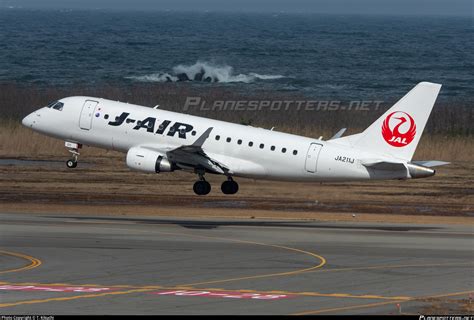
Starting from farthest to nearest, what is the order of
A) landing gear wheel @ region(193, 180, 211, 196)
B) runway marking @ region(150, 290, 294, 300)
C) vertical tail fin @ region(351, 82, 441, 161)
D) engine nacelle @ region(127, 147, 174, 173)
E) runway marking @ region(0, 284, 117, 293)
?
landing gear wheel @ region(193, 180, 211, 196) → engine nacelle @ region(127, 147, 174, 173) → vertical tail fin @ region(351, 82, 441, 161) → runway marking @ region(0, 284, 117, 293) → runway marking @ region(150, 290, 294, 300)

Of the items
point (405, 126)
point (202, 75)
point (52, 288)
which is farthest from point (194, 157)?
point (202, 75)

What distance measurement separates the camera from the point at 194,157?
59.9 meters

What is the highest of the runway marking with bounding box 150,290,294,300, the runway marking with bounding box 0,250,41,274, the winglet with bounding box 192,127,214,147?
the winglet with bounding box 192,127,214,147

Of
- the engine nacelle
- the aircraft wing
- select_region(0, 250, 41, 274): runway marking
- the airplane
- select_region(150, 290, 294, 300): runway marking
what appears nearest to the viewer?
select_region(150, 290, 294, 300): runway marking

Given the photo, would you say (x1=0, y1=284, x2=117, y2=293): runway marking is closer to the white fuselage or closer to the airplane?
the airplane

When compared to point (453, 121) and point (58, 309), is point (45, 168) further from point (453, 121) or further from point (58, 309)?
point (58, 309)

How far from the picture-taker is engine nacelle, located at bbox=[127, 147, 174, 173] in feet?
191

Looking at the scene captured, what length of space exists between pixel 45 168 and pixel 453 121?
36.6 meters

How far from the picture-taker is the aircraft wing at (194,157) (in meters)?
58.5

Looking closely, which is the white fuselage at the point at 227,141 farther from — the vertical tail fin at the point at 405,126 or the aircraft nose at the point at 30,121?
the aircraft nose at the point at 30,121

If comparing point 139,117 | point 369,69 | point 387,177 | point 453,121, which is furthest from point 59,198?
point 369,69

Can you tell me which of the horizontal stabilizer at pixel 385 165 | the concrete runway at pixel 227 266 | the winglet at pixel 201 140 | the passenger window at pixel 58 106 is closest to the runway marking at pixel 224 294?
the concrete runway at pixel 227 266

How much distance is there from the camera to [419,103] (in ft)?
187

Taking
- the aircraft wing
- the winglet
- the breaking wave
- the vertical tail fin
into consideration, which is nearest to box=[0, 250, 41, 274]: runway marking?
the aircraft wing
